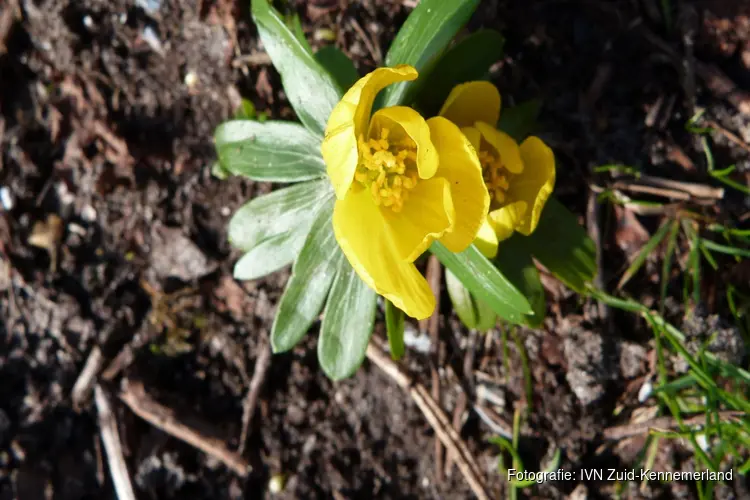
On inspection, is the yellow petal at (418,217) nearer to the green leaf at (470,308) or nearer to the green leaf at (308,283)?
the green leaf at (308,283)

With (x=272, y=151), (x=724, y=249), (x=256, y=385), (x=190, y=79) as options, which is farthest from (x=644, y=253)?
(x=190, y=79)

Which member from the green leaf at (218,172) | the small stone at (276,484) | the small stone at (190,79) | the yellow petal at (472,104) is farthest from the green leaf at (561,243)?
the small stone at (190,79)

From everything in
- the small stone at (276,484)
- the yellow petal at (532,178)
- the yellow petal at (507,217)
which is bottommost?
the small stone at (276,484)

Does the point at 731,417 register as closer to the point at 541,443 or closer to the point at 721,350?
the point at 721,350

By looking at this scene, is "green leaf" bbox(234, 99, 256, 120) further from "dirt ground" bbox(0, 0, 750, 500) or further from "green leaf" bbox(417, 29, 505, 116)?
"green leaf" bbox(417, 29, 505, 116)

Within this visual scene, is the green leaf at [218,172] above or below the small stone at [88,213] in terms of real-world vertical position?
above

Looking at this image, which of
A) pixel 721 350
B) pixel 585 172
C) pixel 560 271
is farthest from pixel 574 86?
pixel 721 350

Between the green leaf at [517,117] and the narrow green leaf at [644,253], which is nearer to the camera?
the green leaf at [517,117]

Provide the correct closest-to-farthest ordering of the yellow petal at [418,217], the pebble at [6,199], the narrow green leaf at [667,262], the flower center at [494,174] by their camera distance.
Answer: the yellow petal at [418,217]
the flower center at [494,174]
the narrow green leaf at [667,262]
the pebble at [6,199]
